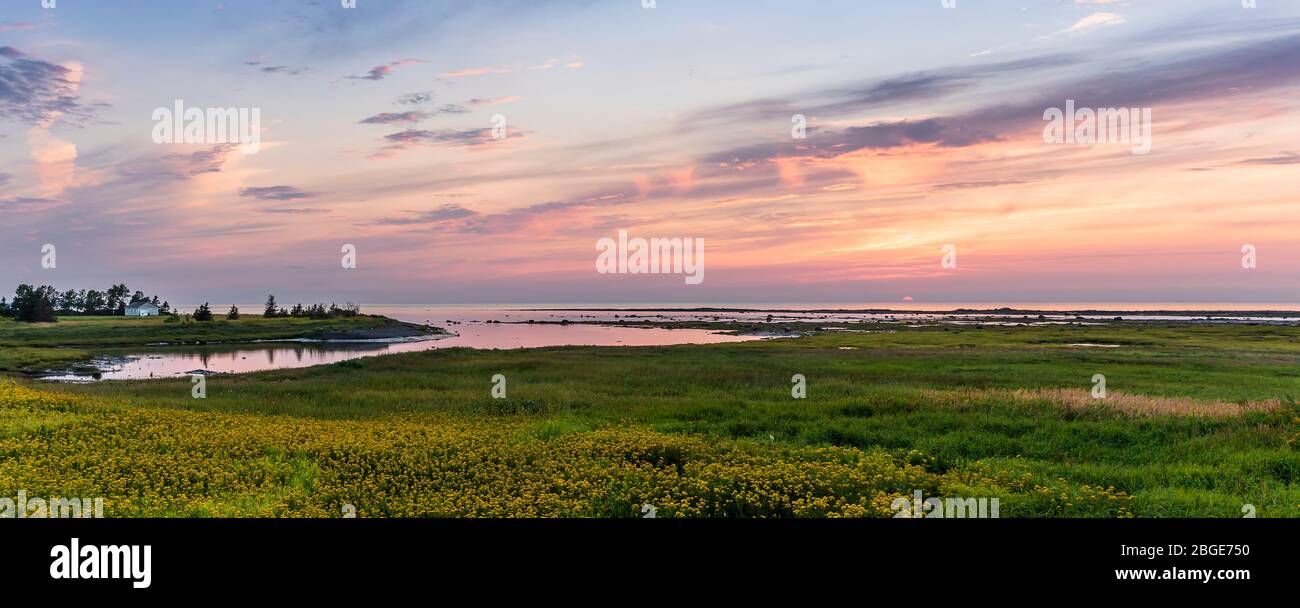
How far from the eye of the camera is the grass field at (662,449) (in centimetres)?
1122

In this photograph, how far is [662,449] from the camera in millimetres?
15047

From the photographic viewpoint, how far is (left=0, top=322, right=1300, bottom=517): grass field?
11.2 m

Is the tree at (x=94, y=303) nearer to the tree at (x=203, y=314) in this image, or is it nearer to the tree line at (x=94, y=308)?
the tree line at (x=94, y=308)

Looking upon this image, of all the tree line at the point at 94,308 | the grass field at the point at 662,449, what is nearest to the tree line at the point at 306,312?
the tree line at the point at 94,308

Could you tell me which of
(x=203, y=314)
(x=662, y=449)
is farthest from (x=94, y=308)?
(x=662, y=449)

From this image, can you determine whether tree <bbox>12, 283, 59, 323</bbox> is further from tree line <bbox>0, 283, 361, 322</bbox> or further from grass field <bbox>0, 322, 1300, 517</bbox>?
grass field <bbox>0, 322, 1300, 517</bbox>

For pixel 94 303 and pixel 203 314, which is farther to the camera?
pixel 94 303

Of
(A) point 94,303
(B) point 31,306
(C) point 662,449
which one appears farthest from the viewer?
(A) point 94,303

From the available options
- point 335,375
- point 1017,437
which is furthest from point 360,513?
point 335,375

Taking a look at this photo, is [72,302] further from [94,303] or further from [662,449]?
[662,449]

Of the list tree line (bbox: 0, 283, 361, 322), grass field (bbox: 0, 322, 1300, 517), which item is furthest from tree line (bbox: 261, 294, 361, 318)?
grass field (bbox: 0, 322, 1300, 517)
